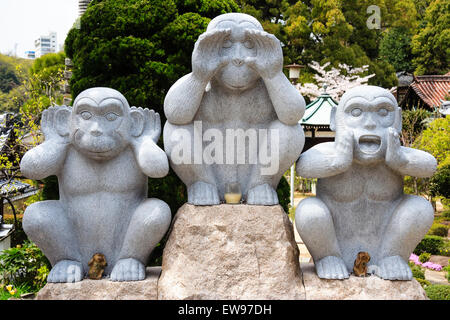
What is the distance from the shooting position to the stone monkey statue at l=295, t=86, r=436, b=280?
3271mm

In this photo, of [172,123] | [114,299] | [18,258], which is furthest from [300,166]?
[18,258]

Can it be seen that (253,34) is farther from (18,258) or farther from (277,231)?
(18,258)

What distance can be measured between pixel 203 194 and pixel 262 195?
16.7 inches

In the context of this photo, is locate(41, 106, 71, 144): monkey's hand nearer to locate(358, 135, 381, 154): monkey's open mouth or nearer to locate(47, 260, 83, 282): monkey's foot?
locate(47, 260, 83, 282): monkey's foot

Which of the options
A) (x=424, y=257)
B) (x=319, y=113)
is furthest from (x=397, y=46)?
(x=424, y=257)

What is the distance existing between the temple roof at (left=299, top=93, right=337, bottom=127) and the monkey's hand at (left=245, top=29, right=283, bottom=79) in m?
5.39

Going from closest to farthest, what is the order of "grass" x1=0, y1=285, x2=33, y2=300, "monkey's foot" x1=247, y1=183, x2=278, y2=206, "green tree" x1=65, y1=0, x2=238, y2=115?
"monkey's foot" x1=247, y1=183, x2=278, y2=206 < "grass" x1=0, y1=285, x2=33, y2=300 < "green tree" x1=65, y1=0, x2=238, y2=115

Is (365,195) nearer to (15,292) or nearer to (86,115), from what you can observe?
(86,115)

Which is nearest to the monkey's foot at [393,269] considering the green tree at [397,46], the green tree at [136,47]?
the green tree at [136,47]

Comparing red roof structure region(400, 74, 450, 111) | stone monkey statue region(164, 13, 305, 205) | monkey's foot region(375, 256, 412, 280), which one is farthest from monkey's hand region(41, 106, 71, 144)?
red roof structure region(400, 74, 450, 111)

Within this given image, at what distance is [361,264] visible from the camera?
336 centimetres

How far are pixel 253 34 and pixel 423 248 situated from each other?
23.1ft

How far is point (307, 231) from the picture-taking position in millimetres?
3326

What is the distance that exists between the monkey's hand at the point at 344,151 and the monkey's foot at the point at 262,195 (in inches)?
19.3
